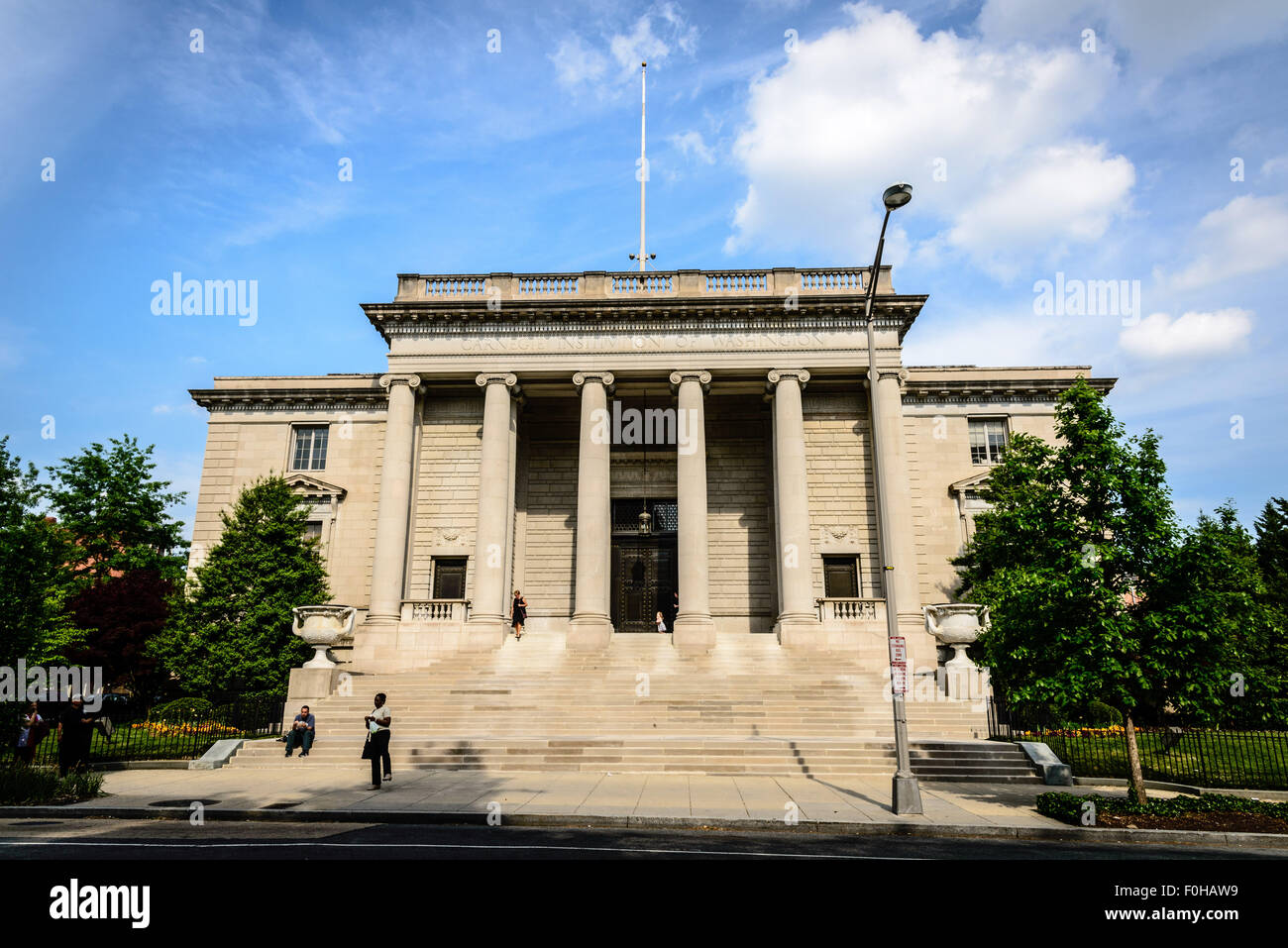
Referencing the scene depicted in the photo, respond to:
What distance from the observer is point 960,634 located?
2389cm

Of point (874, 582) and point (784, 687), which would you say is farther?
point (874, 582)

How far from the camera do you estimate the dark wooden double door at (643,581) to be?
3306 centimetres

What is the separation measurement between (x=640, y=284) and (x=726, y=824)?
23081mm

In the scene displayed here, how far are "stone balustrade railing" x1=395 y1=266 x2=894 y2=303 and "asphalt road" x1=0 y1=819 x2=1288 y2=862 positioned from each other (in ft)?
73.5

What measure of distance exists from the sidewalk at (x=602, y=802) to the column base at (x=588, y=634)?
880cm

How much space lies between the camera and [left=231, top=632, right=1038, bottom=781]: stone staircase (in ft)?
61.3

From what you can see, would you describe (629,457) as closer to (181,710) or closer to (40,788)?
(181,710)

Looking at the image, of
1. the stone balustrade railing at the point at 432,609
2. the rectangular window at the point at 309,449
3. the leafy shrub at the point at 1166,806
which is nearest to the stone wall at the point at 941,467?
the leafy shrub at the point at 1166,806

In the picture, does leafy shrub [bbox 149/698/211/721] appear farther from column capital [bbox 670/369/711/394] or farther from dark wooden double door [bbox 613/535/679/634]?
column capital [bbox 670/369/711/394]

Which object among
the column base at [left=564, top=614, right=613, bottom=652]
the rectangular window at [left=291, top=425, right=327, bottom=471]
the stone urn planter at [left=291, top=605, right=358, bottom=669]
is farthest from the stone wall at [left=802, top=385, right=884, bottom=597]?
the rectangular window at [left=291, top=425, right=327, bottom=471]
